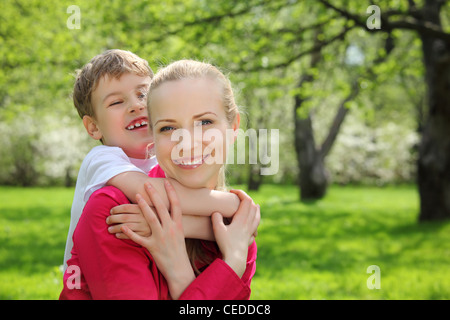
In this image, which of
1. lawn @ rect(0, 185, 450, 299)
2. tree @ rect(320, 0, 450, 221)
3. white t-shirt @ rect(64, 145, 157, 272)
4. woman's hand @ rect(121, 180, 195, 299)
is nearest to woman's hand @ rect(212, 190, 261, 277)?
woman's hand @ rect(121, 180, 195, 299)

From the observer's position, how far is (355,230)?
10.7m

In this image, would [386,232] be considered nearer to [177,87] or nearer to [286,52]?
[286,52]

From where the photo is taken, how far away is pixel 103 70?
Answer: 89.8 inches

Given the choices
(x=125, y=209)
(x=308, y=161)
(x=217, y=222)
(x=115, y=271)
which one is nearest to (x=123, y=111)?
(x=125, y=209)

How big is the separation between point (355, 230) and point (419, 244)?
83.1 inches

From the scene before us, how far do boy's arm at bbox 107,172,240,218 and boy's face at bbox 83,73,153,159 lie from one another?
1.26 feet

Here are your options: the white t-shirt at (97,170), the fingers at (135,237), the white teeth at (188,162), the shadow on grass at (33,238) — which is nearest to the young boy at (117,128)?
the white t-shirt at (97,170)

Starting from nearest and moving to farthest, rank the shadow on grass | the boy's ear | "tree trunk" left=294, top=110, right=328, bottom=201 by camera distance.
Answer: the boy's ear
the shadow on grass
"tree trunk" left=294, top=110, right=328, bottom=201

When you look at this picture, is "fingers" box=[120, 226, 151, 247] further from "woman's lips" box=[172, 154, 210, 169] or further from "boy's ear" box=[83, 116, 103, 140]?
"boy's ear" box=[83, 116, 103, 140]

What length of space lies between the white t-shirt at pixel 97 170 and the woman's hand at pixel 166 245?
0.21 m

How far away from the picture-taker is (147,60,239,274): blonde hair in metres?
1.99

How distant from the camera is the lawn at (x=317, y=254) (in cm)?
582

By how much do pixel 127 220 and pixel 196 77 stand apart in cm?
67
